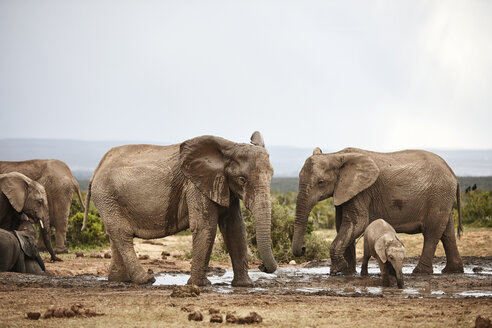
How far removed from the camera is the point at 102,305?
1099cm

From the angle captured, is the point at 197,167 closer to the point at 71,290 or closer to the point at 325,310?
the point at 71,290

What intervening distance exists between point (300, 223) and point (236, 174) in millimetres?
3416

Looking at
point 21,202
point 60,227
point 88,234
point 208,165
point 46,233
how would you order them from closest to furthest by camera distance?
point 208,165
point 21,202
point 46,233
point 60,227
point 88,234

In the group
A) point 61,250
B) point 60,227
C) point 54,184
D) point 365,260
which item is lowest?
point 61,250

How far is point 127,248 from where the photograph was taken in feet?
46.7

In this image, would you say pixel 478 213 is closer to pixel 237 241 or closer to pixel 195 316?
pixel 237 241

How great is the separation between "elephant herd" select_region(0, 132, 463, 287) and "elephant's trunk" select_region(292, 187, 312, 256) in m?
0.02

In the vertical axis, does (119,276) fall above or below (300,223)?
below

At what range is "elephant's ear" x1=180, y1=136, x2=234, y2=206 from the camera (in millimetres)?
13188

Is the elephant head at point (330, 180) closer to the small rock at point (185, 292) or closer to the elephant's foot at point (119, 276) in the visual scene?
the elephant's foot at point (119, 276)

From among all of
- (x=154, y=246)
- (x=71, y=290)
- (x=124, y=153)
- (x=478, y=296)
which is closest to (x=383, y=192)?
(x=478, y=296)

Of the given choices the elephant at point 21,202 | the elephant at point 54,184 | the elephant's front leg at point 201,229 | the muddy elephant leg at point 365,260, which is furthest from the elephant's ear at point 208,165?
the elephant at point 54,184

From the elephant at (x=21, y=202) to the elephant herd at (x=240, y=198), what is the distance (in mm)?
59

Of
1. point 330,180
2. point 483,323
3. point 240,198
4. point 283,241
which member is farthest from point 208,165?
point 283,241
